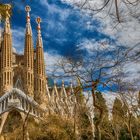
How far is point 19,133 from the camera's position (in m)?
23.5

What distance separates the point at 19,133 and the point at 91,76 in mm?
12701

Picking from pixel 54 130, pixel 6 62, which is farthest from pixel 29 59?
pixel 54 130

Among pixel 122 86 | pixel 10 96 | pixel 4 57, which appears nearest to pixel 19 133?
pixel 122 86

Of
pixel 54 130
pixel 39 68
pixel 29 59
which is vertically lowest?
pixel 54 130

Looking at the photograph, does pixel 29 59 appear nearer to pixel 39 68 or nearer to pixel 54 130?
pixel 39 68

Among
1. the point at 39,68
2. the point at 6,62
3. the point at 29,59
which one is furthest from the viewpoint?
the point at 39,68

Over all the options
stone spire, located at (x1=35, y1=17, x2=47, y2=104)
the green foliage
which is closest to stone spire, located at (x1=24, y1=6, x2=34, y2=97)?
stone spire, located at (x1=35, y1=17, x2=47, y2=104)

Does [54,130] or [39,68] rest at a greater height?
[39,68]

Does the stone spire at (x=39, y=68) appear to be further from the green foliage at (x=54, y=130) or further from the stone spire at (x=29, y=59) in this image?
the green foliage at (x=54, y=130)

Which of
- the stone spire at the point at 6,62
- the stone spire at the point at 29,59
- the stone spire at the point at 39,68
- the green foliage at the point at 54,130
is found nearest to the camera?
the green foliage at the point at 54,130

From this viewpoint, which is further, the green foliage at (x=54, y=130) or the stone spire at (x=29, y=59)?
the stone spire at (x=29, y=59)

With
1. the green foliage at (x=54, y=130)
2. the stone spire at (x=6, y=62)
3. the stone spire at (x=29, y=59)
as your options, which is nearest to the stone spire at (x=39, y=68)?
the stone spire at (x=29, y=59)

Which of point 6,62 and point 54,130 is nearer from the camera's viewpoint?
point 54,130

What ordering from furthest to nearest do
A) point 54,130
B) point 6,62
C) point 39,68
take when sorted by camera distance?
1. point 39,68
2. point 6,62
3. point 54,130
